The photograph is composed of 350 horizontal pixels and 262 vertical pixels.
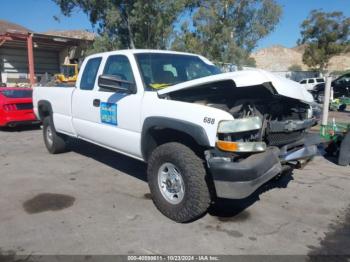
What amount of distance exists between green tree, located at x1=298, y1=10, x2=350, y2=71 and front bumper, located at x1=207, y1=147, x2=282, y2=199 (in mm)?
33948

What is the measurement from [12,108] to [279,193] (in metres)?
8.12

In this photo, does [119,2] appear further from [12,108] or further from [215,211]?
[215,211]

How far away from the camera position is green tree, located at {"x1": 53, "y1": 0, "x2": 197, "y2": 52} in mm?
17906

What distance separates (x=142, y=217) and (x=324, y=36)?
3450 centimetres

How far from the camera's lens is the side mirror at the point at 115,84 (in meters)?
4.17

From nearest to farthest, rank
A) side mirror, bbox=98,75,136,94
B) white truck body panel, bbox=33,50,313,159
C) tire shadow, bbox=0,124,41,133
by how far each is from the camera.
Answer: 1. white truck body panel, bbox=33,50,313,159
2. side mirror, bbox=98,75,136,94
3. tire shadow, bbox=0,124,41,133

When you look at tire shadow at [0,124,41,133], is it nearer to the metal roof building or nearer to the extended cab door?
the extended cab door

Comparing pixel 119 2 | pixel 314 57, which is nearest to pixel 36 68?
pixel 119 2

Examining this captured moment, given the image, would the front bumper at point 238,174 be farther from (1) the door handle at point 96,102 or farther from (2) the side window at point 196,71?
(1) the door handle at point 96,102

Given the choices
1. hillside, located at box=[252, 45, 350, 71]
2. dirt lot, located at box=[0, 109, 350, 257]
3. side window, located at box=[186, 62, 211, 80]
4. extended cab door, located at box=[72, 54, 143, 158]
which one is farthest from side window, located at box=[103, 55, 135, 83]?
hillside, located at box=[252, 45, 350, 71]

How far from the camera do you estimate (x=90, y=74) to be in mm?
5590

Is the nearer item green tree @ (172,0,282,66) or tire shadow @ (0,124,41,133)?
tire shadow @ (0,124,41,133)

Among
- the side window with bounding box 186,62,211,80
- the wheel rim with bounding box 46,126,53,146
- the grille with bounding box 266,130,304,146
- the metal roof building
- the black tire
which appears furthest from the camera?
the metal roof building

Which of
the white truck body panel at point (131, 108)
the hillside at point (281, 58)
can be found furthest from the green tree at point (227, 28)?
the hillside at point (281, 58)
